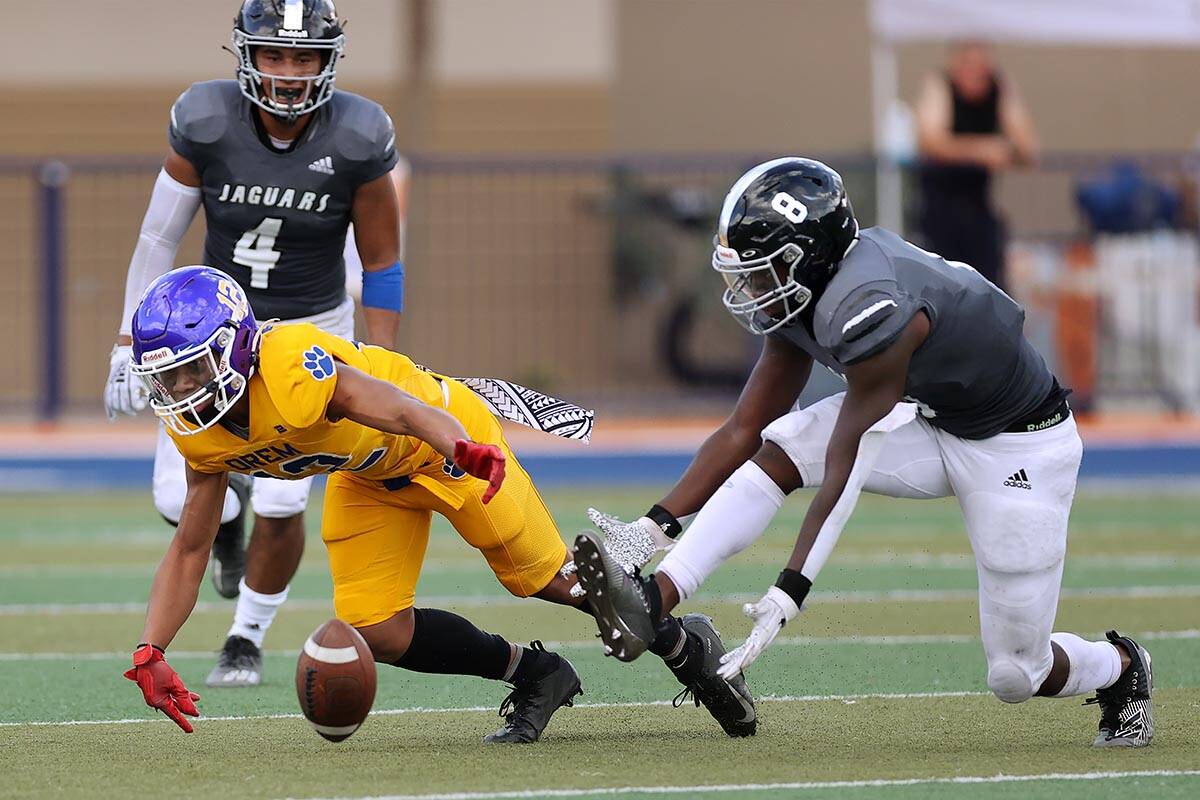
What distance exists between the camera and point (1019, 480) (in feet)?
15.4

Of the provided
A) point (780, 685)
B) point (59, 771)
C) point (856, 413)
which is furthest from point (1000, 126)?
point (59, 771)

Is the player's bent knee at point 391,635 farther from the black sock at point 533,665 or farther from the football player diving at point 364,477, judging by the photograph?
the black sock at point 533,665

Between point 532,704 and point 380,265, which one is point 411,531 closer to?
point 532,704

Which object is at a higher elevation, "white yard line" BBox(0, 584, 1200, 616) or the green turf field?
the green turf field

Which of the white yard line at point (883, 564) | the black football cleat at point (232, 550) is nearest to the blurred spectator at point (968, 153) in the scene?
the white yard line at point (883, 564)

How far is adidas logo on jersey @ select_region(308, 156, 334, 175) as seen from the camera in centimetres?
561

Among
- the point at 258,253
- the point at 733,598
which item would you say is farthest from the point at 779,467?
the point at 733,598

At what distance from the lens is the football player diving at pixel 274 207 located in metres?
5.52

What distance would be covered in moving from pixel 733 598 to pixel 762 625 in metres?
3.28

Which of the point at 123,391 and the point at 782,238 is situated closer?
the point at 782,238

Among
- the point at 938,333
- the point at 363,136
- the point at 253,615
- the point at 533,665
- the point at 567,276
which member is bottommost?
the point at 567,276

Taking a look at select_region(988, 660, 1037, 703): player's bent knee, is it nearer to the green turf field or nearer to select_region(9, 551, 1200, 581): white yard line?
the green turf field

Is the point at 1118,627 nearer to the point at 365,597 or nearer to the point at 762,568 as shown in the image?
the point at 762,568

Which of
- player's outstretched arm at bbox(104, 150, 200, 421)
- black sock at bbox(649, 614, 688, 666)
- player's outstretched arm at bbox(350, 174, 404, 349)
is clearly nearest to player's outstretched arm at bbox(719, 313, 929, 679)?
black sock at bbox(649, 614, 688, 666)
